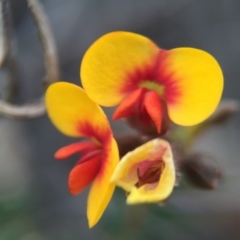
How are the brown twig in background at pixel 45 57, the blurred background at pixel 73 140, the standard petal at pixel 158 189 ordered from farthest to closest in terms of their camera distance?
the blurred background at pixel 73 140 < the brown twig in background at pixel 45 57 < the standard petal at pixel 158 189

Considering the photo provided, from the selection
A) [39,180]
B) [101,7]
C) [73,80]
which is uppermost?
[101,7]

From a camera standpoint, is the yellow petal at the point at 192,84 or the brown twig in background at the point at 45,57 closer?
the yellow petal at the point at 192,84

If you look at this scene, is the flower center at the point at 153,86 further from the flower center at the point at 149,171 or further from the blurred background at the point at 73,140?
the blurred background at the point at 73,140

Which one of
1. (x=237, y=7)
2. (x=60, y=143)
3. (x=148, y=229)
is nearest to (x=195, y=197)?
(x=148, y=229)

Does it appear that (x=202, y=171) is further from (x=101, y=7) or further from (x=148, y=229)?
(x=101, y=7)

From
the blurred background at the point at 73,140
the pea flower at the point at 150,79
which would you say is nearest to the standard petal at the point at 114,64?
the pea flower at the point at 150,79

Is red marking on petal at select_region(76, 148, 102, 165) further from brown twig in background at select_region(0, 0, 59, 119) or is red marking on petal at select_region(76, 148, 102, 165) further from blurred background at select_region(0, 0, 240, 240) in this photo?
blurred background at select_region(0, 0, 240, 240)
